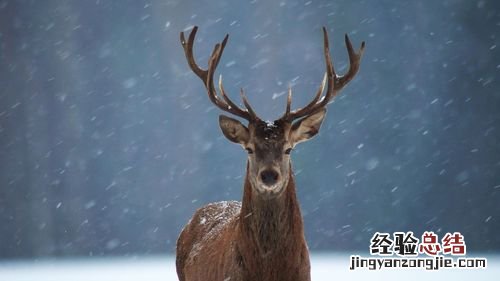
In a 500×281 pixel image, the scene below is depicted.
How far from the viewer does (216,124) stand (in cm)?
1176

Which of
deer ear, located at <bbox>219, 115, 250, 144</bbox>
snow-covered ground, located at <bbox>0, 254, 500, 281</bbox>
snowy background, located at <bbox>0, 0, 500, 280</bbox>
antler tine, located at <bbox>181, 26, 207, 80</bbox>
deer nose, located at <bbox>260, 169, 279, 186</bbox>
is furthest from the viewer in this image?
snowy background, located at <bbox>0, 0, 500, 280</bbox>

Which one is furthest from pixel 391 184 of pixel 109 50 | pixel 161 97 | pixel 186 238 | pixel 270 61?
pixel 186 238

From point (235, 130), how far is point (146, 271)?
200 inches

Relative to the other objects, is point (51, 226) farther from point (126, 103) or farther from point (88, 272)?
point (88, 272)

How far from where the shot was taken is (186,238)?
5363mm

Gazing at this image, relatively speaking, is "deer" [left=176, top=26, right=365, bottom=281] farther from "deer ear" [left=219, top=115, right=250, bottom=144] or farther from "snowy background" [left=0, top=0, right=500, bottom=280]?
"snowy background" [left=0, top=0, right=500, bottom=280]

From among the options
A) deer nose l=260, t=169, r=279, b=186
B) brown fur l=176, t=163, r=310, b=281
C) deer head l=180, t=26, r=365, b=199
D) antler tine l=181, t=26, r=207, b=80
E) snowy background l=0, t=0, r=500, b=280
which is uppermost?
snowy background l=0, t=0, r=500, b=280

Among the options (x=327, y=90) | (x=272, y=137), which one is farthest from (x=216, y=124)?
(x=272, y=137)

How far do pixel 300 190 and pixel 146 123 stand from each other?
2362mm

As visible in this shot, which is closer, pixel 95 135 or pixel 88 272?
pixel 88 272

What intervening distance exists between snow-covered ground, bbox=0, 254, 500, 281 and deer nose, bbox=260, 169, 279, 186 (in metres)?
3.93

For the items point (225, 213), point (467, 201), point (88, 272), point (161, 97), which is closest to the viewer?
point (225, 213)

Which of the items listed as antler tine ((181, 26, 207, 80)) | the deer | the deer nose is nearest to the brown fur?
the deer

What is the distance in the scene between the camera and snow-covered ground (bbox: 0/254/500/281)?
791 cm
